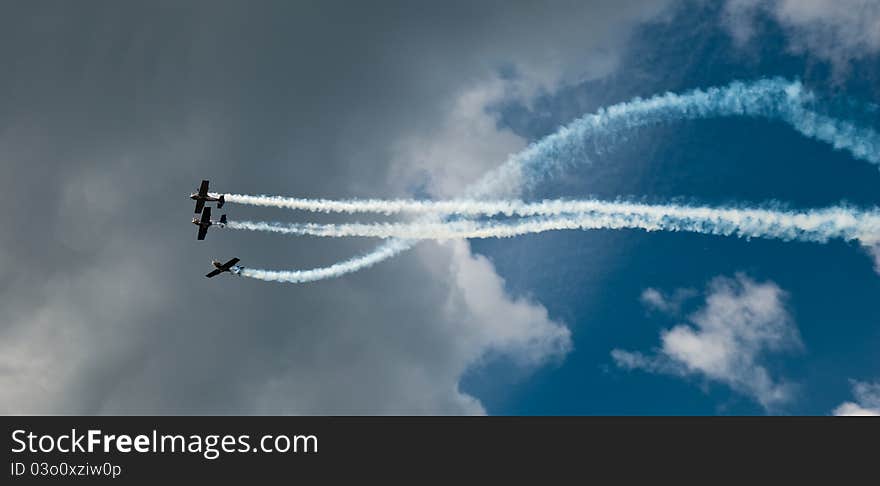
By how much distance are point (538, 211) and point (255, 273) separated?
116 ft

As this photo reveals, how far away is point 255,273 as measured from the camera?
9550 centimetres
